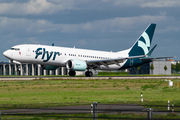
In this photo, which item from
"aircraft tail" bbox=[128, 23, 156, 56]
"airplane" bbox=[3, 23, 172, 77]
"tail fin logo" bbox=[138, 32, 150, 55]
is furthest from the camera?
"tail fin logo" bbox=[138, 32, 150, 55]

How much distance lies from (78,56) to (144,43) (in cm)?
1684

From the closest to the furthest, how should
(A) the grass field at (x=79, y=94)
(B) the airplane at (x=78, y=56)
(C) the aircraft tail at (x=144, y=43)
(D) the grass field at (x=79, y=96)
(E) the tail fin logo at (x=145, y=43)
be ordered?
(D) the grass field at (x=79, y=96)
(A) the grass field at (x=79, y=94)
(B) the airplane at (x=78, y=56)
(C) the aircraft tail at (x=144, y=43)
(E) the tail fin logo at (x=145, y=43)

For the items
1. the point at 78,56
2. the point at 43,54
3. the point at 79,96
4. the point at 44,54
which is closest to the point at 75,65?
the point at 78,56

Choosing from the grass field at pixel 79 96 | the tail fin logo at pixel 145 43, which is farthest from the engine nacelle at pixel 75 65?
the grass field at pixel 79 96

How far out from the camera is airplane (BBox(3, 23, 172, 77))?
49438mm

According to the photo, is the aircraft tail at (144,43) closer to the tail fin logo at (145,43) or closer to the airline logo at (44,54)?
the tail fin logo at (145,43)

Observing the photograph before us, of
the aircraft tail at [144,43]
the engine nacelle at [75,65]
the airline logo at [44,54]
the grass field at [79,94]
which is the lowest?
the grass field at [79,94]

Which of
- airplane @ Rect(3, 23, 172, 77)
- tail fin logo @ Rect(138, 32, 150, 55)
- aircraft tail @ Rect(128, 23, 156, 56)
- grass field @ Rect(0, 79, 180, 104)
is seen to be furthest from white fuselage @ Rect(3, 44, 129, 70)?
grass field @ Rect(0, 79, 180, 104)

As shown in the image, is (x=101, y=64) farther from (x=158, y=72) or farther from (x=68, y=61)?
(x=158, y=72)

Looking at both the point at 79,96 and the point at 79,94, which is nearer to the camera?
the point at 79,96

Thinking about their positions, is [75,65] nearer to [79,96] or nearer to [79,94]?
[79,94]

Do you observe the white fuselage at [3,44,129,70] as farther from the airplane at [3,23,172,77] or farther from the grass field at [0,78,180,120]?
the grass field at [0,78,180,120]

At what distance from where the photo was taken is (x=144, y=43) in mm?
64250

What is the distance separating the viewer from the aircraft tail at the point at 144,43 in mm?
63156
